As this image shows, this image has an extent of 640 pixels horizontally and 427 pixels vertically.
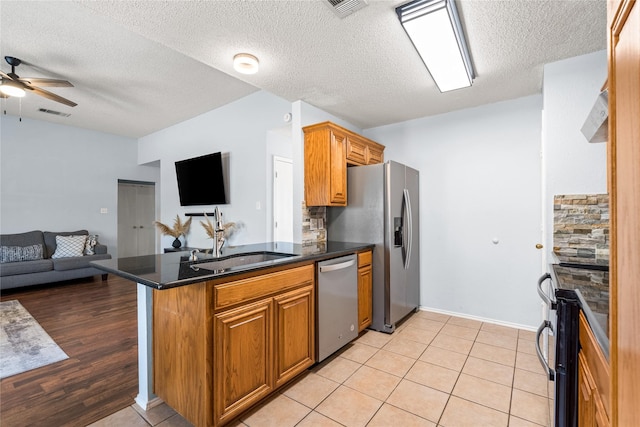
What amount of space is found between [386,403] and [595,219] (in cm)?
200

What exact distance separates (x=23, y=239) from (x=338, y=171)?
5.48 m

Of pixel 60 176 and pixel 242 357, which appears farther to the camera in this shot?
pixel 60 176

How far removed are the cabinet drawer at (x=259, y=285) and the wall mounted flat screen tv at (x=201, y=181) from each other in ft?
8.47

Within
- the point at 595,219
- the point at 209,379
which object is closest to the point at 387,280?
the point at 595,219

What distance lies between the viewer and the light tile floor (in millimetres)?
1737

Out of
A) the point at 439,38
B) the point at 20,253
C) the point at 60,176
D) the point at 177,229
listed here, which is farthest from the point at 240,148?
the point at 20,253

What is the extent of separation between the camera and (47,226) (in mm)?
5281

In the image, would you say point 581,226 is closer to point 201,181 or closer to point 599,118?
point 599,118

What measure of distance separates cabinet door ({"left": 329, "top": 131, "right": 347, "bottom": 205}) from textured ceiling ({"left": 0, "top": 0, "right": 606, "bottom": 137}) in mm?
433

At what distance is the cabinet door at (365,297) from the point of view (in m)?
2.86

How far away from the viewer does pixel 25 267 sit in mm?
4500

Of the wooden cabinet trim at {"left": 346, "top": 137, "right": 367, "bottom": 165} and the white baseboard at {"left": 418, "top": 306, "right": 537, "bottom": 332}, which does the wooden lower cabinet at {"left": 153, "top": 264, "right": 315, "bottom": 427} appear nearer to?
the wooden cabinet trim at {"left": 346, "top": 137, "right": 367, "bottom": 165}

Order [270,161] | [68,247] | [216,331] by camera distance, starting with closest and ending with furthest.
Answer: [216,331], [270,161], [68,247]

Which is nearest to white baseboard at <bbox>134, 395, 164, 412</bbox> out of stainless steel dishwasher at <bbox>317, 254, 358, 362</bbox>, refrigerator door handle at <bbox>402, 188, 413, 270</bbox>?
stainless steel dishwasher at <bbox>317, 254, 358, 362</bbox>
